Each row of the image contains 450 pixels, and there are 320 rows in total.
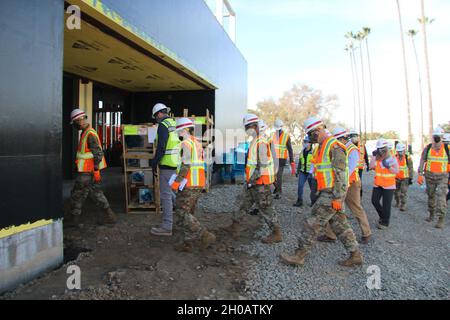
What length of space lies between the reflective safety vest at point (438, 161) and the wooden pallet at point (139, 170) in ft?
17.9

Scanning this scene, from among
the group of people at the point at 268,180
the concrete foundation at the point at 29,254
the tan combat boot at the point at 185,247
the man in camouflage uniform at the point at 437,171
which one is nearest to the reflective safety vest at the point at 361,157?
the group of people at the point at 268,180

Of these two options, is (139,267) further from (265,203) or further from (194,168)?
(265,203)

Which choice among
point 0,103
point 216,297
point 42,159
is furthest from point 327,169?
point 0,103

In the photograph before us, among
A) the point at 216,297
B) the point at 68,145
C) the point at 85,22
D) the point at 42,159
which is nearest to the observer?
the point at 216,297

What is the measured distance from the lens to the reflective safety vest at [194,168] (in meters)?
4.62

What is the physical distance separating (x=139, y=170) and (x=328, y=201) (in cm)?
374

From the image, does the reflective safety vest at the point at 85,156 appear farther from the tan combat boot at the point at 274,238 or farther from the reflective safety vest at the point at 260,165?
the tan combat boot at the point at 274,238

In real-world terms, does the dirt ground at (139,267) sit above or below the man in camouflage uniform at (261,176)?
below

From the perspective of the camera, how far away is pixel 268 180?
16.6 feet

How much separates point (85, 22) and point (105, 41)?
37.7 inches

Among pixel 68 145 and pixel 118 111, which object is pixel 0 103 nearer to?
pixel 68 145
